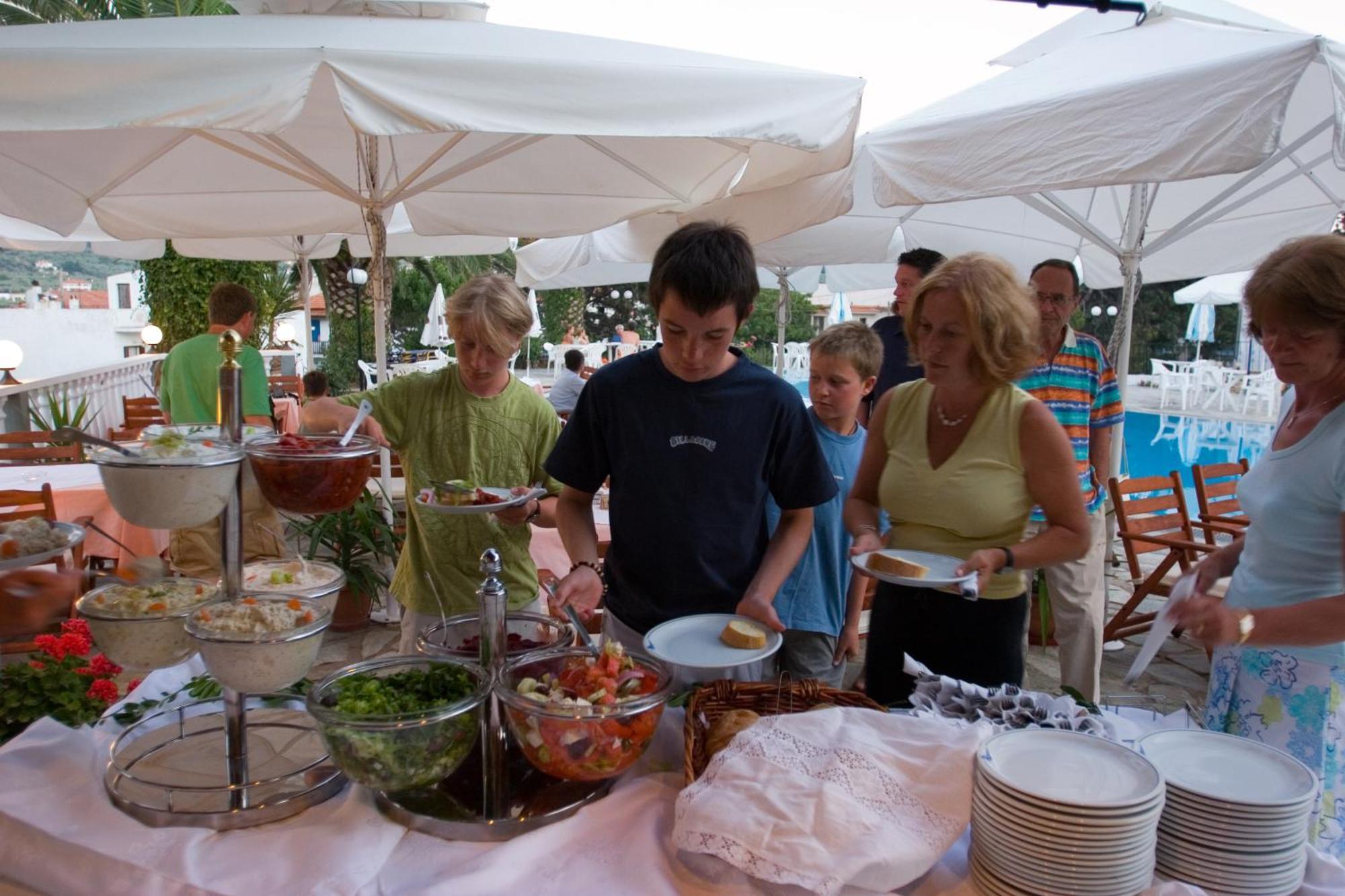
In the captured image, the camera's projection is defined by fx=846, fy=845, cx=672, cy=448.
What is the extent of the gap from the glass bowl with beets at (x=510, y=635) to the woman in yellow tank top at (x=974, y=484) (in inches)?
26.8

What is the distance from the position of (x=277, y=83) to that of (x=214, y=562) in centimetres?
252

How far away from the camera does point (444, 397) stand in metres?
2.40

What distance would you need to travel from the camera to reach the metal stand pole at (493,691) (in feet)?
4.31

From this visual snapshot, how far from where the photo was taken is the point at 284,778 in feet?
4.44

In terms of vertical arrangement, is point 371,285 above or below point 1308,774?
above

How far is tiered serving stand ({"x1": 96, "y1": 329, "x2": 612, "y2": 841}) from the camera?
127 centimetres

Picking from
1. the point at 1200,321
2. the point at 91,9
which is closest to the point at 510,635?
the point at 91,9

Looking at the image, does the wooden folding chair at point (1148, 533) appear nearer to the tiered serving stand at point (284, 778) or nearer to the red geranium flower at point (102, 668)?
the tiered serving stand at point (284, 778)

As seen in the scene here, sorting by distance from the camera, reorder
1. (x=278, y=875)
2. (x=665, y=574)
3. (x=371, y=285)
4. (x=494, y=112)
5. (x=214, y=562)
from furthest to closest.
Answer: (x=371, y=285), (x=214, y=562), (x=494, y=112), (x=665, y=574), (x=278, y=875)

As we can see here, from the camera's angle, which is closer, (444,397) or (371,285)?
(444,397)

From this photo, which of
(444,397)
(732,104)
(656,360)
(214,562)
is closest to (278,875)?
(656,360)

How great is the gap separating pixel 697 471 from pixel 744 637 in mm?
402

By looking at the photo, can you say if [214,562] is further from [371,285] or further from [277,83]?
[277,83]

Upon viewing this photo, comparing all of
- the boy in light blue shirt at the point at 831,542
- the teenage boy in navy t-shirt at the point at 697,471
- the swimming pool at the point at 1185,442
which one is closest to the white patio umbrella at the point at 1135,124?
the boy in light blue shirt at the point at 831,542
